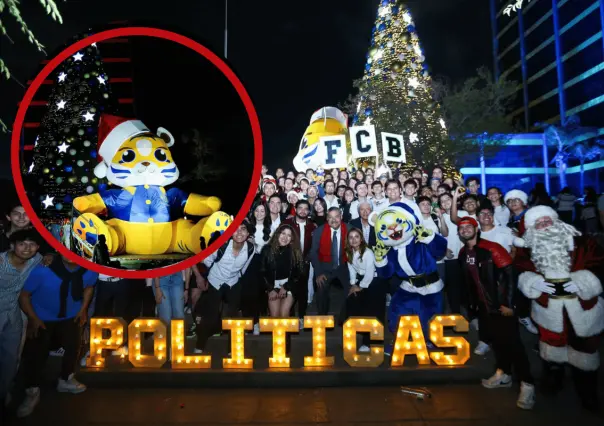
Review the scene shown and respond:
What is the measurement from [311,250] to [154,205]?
7.68 ft

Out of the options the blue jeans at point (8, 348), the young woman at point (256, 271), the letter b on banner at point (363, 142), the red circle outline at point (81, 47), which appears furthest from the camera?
the letter b on banner at point (363, 142)

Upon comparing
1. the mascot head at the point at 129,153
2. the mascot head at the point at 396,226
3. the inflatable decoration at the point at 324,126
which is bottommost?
the mascot head at the point at 396,226

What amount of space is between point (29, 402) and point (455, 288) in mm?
5509

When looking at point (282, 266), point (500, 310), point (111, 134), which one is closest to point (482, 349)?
point (500, 310)

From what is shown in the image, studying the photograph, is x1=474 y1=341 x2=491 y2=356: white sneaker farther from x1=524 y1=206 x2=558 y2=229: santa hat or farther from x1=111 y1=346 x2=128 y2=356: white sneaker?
x1=111 y1=346 x2=128 y2=356: white sneaker

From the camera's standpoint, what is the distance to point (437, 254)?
208 inches

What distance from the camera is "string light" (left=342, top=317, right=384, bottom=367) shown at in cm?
471

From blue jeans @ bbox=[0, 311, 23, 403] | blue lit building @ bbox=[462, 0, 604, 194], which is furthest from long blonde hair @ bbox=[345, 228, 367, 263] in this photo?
blue lit building @ bbox=[462, 0, 604, 194]

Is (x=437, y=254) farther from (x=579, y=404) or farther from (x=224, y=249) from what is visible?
(x=224, y=249)

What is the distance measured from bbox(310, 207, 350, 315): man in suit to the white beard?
241 centimetres

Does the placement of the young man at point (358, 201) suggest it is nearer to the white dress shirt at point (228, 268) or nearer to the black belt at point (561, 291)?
the white dress shirt at point (228, 268)

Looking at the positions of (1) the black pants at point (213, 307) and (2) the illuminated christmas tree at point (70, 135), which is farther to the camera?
(1) the black pants at point (213, 307)

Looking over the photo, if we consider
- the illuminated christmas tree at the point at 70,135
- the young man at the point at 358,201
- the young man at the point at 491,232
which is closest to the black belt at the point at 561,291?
the young man at the point at 491,232

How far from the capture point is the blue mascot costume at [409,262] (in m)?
4.93
